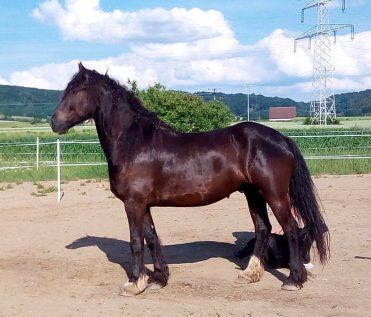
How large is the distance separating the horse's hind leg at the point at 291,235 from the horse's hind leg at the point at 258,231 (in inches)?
16.3

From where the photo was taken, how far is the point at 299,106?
11825 centimetres

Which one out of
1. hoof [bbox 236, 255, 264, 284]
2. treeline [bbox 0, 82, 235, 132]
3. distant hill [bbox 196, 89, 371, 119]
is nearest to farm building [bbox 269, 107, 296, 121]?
distant hill [bbox 196, 89, 371, 119]

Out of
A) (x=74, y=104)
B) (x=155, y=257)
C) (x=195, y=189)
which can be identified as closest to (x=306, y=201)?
(x=195, y=189)

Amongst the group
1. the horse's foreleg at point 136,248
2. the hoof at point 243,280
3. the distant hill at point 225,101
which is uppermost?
the distant hill at point 225,101

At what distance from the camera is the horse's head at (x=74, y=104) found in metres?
5.57

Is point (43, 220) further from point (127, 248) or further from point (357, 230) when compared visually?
point (357, 230)

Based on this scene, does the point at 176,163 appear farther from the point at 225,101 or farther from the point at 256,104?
the point at 256,104

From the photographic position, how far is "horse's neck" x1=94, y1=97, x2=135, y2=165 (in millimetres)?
5641

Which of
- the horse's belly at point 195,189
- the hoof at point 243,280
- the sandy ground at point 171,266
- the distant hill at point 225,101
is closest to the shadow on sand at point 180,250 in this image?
the sandy ground at point 171,266

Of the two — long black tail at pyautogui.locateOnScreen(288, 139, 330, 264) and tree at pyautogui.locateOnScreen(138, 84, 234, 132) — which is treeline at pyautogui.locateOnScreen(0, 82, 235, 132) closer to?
tree at pyautogui.locateOnScreen(138, 84, 234, 132)

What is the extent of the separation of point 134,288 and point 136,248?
396 mm

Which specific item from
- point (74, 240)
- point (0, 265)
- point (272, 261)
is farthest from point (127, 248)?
point (272, 261)

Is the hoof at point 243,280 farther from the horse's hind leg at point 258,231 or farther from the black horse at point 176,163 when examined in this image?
the black horse at point 176,163

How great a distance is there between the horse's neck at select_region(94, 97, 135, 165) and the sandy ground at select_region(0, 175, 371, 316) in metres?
1.49
